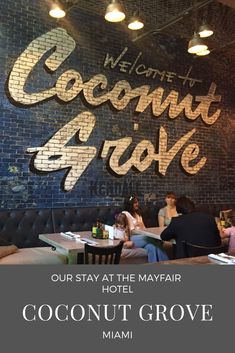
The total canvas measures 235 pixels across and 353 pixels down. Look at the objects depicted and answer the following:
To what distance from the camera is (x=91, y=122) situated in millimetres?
5914

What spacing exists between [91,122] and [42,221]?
182 centimetres

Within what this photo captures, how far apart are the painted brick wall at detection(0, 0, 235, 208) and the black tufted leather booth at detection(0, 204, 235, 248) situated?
16 centimetres

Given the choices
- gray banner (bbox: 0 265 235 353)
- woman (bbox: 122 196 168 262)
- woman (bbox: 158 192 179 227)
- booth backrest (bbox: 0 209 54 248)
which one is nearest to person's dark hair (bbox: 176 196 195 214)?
woman (bbox: 122 196 168 262)

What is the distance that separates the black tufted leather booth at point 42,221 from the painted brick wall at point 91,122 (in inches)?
6.4

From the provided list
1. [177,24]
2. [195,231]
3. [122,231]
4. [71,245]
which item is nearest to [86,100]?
[122,231]

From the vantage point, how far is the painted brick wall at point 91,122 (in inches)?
206

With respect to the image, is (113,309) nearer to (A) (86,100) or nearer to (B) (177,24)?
(A) (86,100)

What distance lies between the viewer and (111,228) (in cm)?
404

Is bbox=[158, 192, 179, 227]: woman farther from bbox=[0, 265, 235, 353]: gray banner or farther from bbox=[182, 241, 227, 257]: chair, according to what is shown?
bbox=[0, 265, 235, 353]: gray banner

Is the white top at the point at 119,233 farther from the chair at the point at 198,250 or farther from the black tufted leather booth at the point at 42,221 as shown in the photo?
the black tufted leather booth at the point at 42,221

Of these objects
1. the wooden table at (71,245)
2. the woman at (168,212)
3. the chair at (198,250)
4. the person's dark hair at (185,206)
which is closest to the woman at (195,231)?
the chair at (198,250)

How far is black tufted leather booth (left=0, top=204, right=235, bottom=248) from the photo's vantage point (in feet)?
16.4

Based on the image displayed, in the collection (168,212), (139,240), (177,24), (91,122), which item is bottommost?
(139,240)

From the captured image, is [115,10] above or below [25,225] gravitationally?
above
